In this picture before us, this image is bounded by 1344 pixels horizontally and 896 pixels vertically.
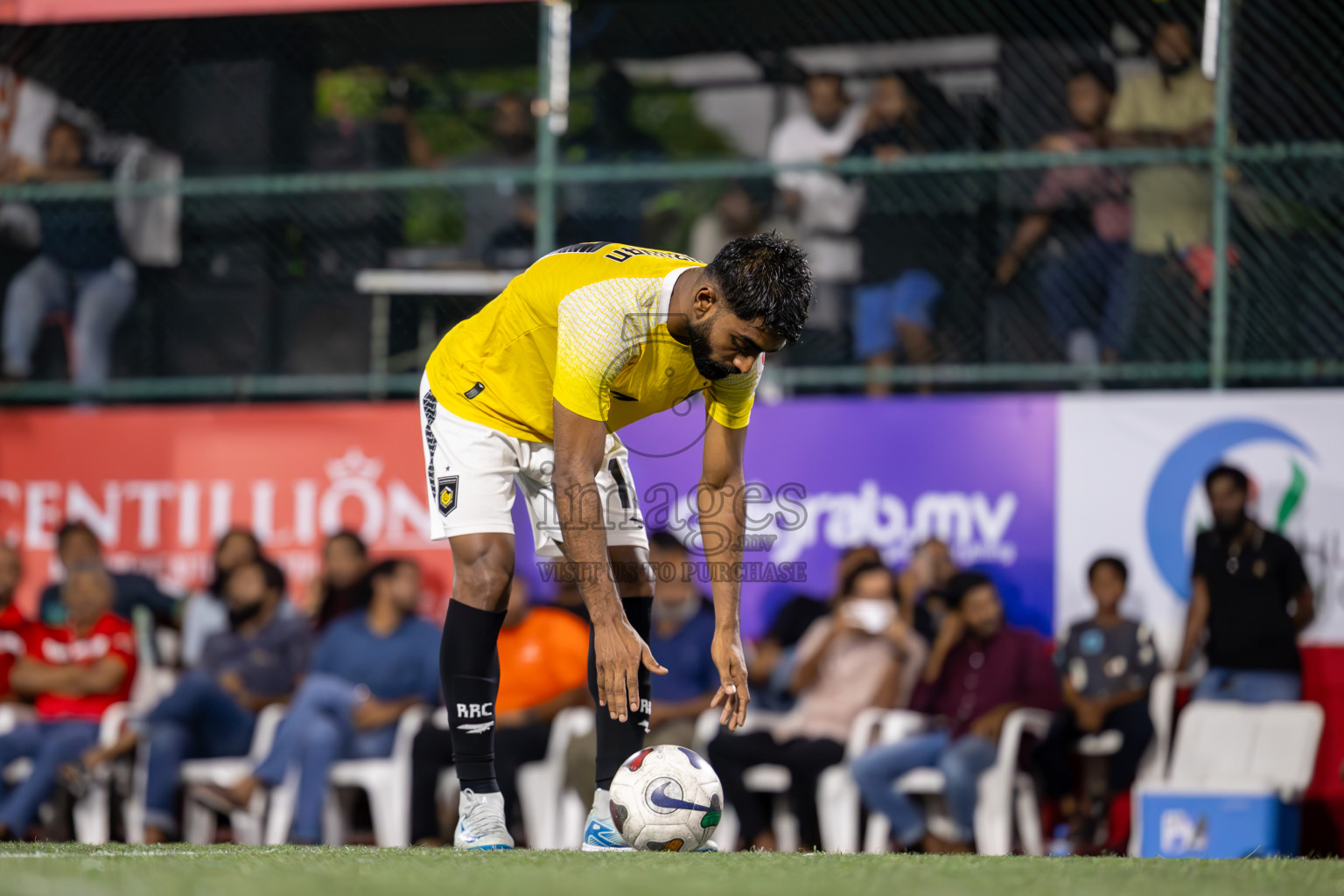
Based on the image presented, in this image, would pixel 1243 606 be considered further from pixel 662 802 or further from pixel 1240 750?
pixel 662 802

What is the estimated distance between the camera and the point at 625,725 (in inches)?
194

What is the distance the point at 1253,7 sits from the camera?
8.95m

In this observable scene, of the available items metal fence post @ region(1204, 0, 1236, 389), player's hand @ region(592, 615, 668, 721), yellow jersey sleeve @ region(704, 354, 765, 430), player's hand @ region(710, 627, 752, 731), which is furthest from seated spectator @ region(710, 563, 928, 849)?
player's hand @ region(592, 615, 668, 721)

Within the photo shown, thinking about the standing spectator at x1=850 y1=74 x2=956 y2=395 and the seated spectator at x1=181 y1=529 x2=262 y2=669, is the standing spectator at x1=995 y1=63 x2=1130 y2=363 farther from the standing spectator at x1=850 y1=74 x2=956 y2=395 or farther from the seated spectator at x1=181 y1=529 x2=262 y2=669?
the seated spectator at x1=181 y1=529 x2=262 y2=669

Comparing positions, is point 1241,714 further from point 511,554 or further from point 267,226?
point 267,226

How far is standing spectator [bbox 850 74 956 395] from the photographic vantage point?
9.27m

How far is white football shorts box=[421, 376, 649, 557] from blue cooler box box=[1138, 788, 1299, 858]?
13.6 ft

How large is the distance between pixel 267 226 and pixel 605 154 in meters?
2.26

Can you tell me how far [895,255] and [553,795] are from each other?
148 inches

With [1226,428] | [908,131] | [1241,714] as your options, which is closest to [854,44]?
[908,131]

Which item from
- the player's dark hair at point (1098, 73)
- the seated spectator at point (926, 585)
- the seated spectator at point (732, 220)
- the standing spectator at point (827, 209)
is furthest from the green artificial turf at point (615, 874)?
the player's dark hair at point (1098, 73)

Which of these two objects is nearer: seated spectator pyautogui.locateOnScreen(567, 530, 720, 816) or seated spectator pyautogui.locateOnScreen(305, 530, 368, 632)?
seated spectator pyautogui.locateOnScreen(567, 530, 720, 816)

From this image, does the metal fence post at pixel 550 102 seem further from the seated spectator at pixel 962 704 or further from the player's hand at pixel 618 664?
the player's hand at pixel 618 664

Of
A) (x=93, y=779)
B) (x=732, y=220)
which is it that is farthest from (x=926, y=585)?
(x=93, y=779)
